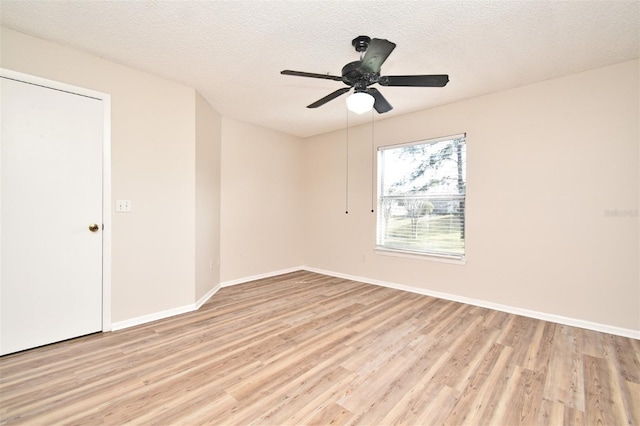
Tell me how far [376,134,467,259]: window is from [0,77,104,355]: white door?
144 inches

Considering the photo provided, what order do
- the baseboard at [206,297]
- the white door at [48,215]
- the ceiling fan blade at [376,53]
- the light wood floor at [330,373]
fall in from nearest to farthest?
the light wood floor at [330,373], the ceiling fan blade at [376,53], the white door at [48,215], the baseboard at [206,297]

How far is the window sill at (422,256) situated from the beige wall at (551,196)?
0.23 feet

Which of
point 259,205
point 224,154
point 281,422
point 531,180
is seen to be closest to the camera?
point 281,422

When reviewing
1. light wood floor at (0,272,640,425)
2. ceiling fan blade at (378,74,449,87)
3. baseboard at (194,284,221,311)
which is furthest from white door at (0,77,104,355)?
ceiling fan blade at (378,74,449,87)

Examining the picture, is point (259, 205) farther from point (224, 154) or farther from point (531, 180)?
point (531, 180)

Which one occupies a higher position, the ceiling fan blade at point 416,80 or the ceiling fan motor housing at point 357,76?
the ceiling fan motor housing at point 357,76

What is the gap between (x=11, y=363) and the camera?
218 cm

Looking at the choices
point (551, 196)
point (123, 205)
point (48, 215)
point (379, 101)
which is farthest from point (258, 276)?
point (551, 196)

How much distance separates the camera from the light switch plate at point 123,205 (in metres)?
2.81

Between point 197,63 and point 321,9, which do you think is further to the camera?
point 197,63

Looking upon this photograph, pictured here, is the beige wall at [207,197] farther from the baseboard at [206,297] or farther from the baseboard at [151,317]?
the baseboard at [151,317]

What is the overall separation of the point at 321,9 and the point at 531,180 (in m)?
2.87

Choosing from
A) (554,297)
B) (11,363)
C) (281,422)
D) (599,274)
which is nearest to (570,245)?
(599,274)

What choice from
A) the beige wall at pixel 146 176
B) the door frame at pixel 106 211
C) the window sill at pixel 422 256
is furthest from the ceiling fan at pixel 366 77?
the window sill at pixel 422 256
